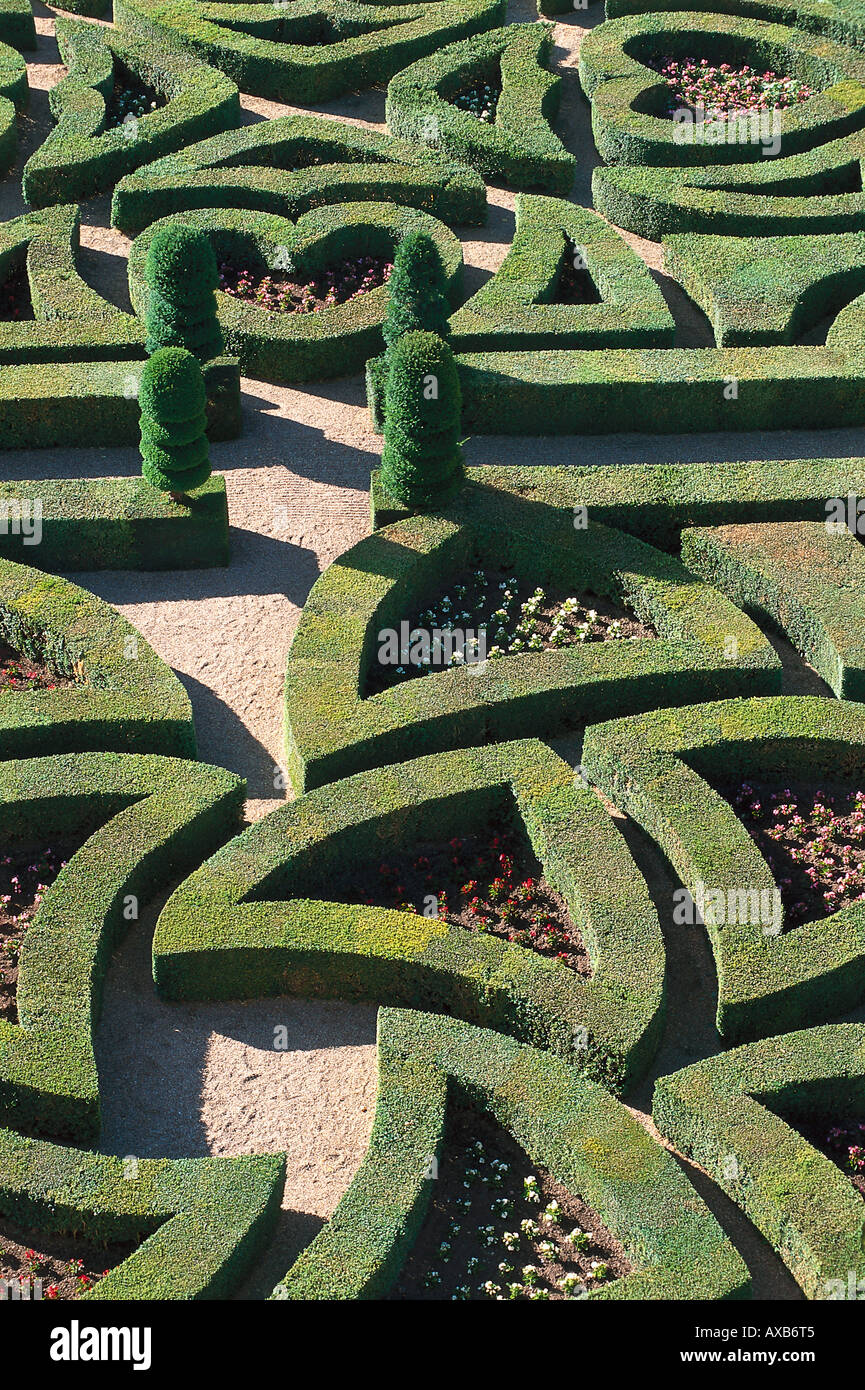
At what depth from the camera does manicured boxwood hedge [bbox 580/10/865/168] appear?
108 ft

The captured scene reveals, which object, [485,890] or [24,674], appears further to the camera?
[24,674]

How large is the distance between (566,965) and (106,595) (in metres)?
9.09

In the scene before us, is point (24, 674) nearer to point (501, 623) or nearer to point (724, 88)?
point (501, 623)

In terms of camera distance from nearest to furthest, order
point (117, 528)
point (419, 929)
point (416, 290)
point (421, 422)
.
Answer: point (419, 929), point (421, 422), point (117, 528), point (416, 290)

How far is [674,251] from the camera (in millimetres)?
30375

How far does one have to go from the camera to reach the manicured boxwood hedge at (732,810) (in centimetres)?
1886

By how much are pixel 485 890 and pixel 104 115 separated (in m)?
19.8

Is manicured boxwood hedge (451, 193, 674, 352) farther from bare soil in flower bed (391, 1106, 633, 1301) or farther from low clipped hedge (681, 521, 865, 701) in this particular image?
bare soil in flower bed (391, 1106, 633, 1301)

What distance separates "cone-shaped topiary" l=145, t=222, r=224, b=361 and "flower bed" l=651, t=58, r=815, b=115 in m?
13.0

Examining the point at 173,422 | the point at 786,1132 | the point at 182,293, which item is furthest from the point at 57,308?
the point at 786,1132

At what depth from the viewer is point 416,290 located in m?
25.4

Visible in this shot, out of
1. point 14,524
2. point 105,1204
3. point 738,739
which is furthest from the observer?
point 14,524

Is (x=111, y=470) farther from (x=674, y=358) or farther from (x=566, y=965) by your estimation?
(x=566, y=965)

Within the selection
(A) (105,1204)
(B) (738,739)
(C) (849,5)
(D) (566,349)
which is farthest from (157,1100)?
(C) (849,5)
